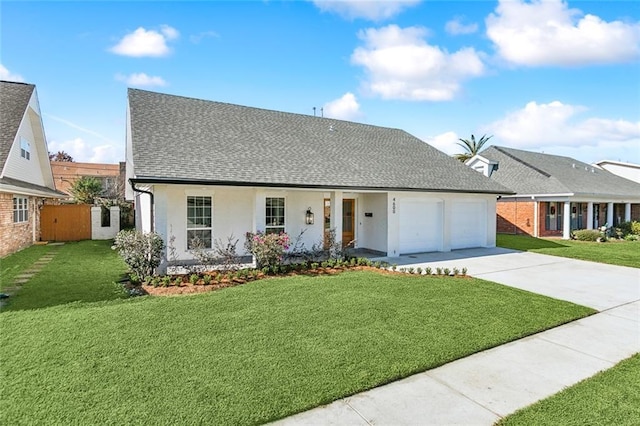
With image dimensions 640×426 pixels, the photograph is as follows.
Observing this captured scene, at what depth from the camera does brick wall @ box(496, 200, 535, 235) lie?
23172 millimetres

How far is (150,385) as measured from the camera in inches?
161

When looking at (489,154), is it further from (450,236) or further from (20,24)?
(20,24)

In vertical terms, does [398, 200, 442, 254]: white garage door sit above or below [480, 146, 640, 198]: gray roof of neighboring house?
below

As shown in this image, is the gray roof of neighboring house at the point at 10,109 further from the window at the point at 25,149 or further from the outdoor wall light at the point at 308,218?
the outdoor wall light at the point at 308,218

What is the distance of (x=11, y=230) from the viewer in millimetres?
13922

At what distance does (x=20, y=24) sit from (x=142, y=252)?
24.3 feet

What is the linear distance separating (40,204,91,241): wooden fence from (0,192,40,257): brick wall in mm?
1400

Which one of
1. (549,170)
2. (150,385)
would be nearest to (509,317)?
(150,385)

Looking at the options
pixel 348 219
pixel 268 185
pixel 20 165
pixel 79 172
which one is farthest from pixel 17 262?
pixel 79 172

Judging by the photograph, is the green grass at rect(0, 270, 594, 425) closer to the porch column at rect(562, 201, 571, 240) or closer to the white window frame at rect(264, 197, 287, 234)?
the white window frame at rect(264, 197, 287, 234)

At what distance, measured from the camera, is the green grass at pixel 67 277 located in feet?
24.8

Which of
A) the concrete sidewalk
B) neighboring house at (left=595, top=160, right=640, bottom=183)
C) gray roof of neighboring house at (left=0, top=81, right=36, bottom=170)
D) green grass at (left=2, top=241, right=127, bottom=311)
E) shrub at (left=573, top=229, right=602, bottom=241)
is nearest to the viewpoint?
the concrete sidewalk

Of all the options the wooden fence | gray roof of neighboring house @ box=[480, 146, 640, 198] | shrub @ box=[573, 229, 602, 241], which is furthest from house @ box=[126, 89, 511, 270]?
shrub @ box=[573, 229, 602, 241]

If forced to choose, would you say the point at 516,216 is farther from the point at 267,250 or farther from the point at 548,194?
the point at 267,250
